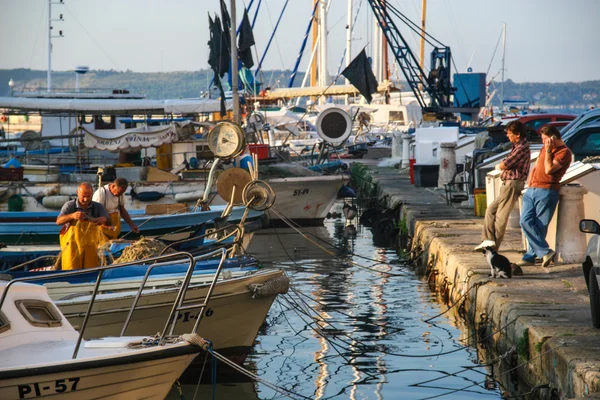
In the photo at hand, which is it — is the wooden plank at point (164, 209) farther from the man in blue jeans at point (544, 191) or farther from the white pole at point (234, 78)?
the man in blue jeans at point (544, 191)

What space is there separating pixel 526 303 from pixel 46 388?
523cm

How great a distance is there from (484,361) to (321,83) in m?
55.1

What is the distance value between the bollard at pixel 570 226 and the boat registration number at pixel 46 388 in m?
7.53

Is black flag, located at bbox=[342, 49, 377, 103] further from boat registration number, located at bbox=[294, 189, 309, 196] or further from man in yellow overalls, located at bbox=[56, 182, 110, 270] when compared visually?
man in yellow overalls, located at bbox=[56, 182, 110, 270]

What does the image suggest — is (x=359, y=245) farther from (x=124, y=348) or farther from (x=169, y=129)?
(x=124, y=348)

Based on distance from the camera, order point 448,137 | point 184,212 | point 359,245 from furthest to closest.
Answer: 1. point 448,137
2. point 359,245
3. point 184,212

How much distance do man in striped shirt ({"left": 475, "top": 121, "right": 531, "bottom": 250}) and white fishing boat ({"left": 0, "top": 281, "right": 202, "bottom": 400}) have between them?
592 centimetres

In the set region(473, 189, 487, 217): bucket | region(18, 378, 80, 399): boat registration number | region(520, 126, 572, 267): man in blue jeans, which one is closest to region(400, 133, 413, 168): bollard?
region(473, 189, 487, 217): bucket

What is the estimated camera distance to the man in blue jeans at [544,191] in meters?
12.4

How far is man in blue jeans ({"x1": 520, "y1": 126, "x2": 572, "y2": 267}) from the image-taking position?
12445mm

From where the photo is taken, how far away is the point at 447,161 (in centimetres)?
2584

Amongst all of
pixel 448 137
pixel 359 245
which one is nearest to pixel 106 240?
pixel 359 245

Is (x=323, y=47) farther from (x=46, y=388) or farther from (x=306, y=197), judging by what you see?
(x=46, y=388)

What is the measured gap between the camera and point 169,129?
24.5 meters
